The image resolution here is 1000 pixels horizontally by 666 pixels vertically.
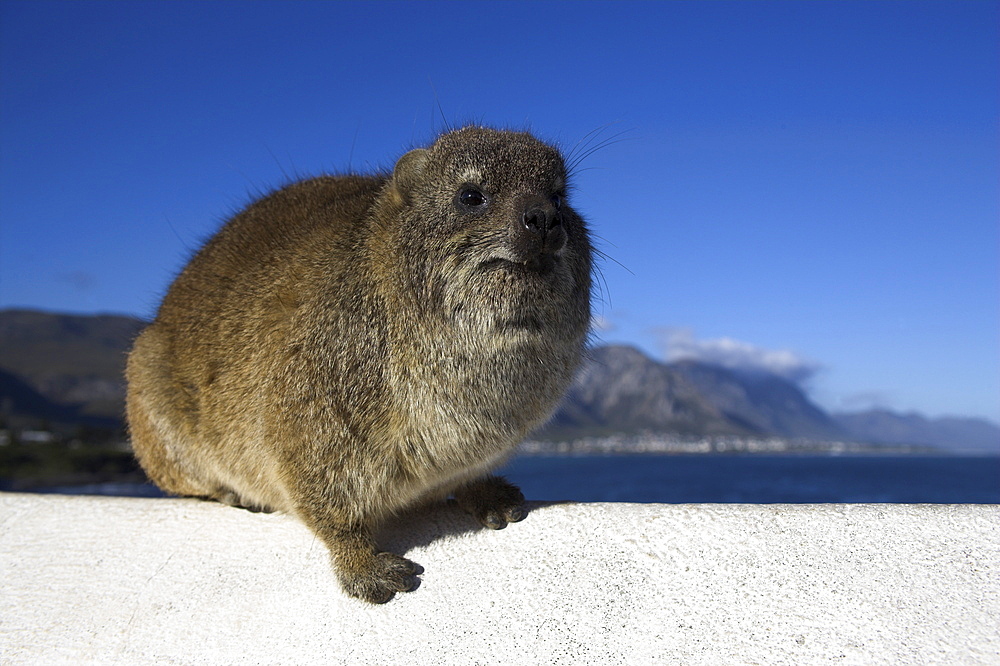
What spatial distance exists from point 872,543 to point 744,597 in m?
0.97

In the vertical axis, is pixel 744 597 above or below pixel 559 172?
below

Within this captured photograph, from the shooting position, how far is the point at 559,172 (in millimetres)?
5215

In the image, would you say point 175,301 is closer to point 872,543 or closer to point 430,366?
point 430,366

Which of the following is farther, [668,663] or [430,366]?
[430,366]

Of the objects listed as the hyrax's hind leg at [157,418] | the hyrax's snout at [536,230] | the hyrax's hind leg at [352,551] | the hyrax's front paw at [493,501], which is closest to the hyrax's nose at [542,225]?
the hyrax's snout at [536,230]

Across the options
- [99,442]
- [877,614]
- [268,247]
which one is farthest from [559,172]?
[99,442]

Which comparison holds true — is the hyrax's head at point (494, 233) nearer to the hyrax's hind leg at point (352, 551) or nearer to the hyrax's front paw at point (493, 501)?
the hyrax's front paw at point (493, 501)

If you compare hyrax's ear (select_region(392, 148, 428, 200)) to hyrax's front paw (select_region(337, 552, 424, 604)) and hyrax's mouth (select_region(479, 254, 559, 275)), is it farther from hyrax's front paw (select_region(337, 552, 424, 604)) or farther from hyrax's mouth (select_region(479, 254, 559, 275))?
hyrax's front paw (select_region(337, 552, 424, 604))

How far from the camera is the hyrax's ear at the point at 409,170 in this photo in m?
5.13

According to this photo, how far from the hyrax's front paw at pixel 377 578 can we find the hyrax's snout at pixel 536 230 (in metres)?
2.45

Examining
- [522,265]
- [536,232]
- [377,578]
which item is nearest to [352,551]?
[377,578]

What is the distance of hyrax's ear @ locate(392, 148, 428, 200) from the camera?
202 inches

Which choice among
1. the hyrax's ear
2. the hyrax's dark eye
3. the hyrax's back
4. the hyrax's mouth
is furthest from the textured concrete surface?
the hyrax's ear

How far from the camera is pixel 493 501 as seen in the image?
5.62 meters
